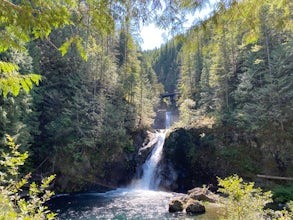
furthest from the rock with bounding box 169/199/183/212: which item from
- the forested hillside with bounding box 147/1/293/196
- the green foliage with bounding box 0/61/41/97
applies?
the green foliage with bounding box 0/61/41/97

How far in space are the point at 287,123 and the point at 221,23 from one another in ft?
47.5

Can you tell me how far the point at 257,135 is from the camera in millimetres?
16844

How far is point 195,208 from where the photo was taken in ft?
39.7

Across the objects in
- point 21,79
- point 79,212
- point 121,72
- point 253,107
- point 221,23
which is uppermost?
point 121,72

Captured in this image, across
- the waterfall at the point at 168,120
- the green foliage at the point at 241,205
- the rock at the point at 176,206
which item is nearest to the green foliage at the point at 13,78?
the green foliage at the point at 241,205

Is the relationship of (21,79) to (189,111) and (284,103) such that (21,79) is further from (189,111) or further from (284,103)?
(189,111)

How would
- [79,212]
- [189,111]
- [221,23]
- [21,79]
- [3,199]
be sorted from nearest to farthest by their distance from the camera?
[3,199]
[21,79]
[221,23]
[79,212]
[189,111]

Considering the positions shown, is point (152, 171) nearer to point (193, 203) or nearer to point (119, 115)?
point (119, 115)

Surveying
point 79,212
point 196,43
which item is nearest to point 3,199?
point 196,43

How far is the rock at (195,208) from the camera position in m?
12.0

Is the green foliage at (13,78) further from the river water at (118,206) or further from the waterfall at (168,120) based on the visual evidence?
the waterfall at (168,120)

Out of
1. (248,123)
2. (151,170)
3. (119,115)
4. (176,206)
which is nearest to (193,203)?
(176,206)

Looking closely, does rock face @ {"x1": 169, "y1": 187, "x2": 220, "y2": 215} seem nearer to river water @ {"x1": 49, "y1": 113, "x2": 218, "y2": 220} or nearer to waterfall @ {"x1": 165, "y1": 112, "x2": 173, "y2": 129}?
river water @ {"x1": 49, "y1": 113, "x2": 218, "y2": 220}

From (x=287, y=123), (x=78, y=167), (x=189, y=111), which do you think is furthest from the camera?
(x=189, y=111)
